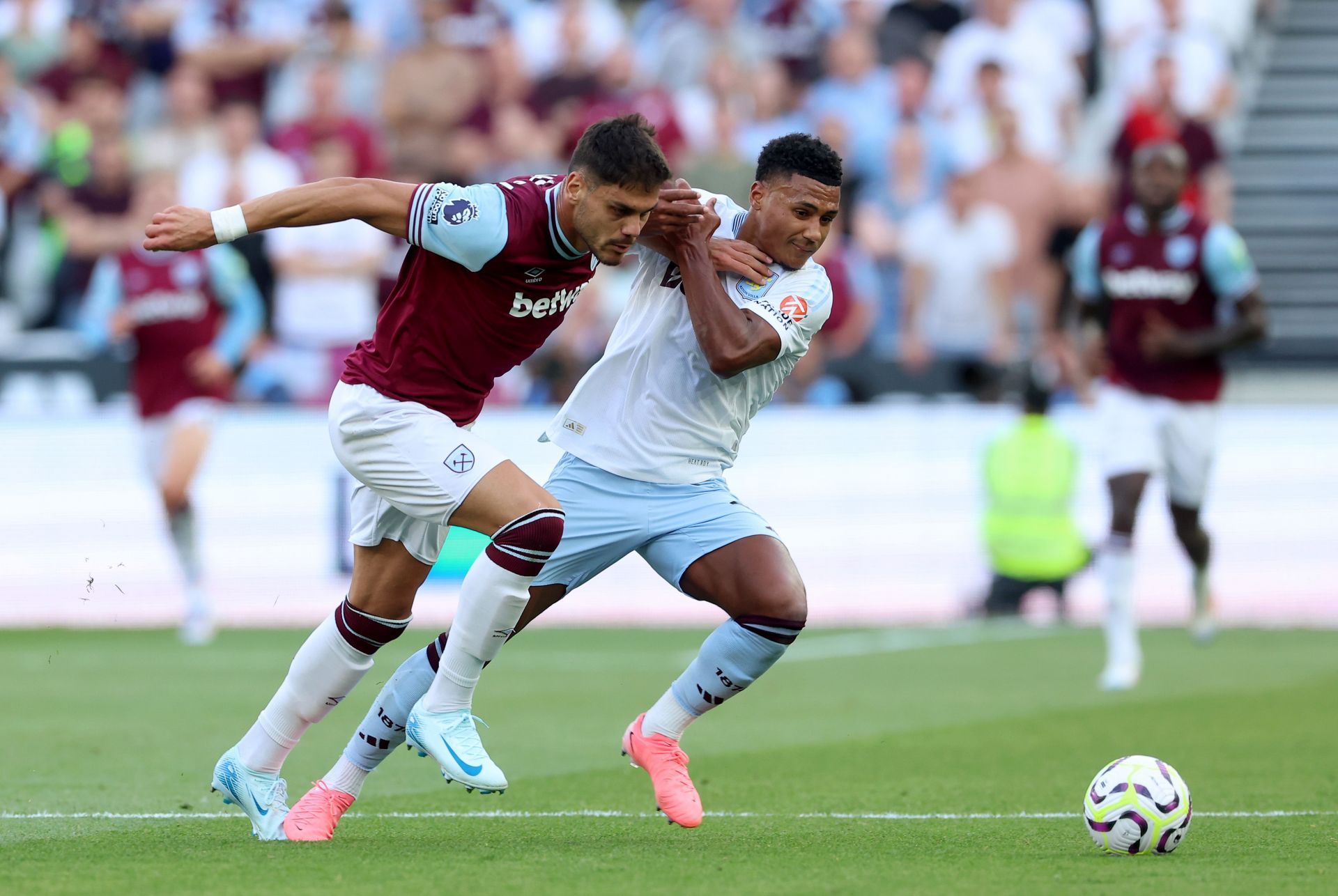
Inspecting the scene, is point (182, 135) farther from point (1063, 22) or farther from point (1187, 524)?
point (1187, 524)

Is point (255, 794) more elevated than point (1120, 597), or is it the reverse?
point (255, 794)

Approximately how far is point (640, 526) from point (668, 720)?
65cm

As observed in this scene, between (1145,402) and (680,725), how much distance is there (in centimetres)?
540

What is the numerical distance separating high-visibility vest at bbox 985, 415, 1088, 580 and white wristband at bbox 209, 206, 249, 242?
9282 millimetres

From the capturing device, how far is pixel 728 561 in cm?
635

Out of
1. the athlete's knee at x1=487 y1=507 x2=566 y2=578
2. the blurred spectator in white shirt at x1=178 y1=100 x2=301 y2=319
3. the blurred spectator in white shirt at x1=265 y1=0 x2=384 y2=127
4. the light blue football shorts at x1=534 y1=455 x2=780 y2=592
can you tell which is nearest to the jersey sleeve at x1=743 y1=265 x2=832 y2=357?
the light blue football shorts at x1=534 y1=455 x2=780 y2=592

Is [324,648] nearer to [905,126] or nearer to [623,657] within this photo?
[623,657]

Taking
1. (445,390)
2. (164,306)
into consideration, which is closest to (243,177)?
(164,306)

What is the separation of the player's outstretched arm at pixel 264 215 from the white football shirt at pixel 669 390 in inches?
47.9

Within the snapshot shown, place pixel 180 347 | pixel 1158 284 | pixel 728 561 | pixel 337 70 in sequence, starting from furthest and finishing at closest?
pixel 337 70 → pixel 180 347 → pixel 1158 284 → pixel 728 561

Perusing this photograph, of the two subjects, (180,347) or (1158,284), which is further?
(180,347)

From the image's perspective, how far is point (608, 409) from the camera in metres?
6.59

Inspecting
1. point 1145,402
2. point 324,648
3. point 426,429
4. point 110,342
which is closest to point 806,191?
point 426,429

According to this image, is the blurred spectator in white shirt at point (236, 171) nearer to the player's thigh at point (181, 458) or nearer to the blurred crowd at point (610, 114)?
the blurred crowd at point (610, 114)
